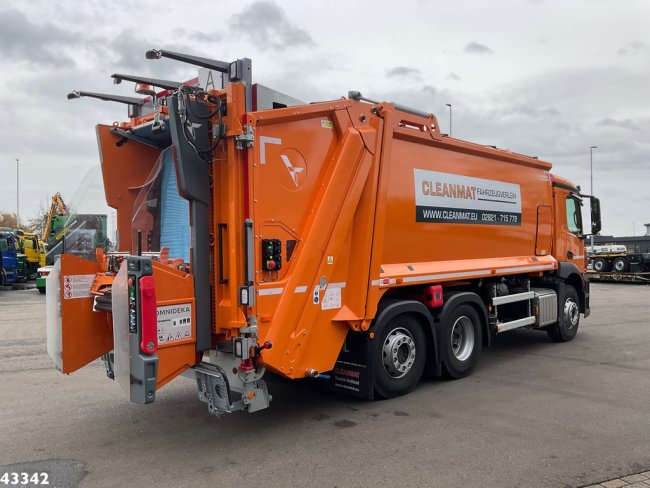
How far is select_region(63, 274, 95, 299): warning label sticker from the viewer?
5.09m

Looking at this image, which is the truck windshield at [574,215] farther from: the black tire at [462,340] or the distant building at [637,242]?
the distant building at [637,242]

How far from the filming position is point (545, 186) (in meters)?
9.23

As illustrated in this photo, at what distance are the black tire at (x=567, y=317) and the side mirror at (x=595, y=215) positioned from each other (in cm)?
143

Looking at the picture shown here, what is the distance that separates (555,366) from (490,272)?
5.42ft

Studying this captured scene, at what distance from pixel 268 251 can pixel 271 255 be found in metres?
0.04

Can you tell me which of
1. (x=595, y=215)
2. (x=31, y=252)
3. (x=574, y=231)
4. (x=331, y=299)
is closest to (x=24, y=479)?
(x=331, y=299)

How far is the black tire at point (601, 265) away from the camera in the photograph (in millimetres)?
26156

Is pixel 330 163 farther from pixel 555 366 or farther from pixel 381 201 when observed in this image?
pixel 555 366

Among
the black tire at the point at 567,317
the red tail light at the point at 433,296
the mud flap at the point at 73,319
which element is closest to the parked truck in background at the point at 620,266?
the black tire at the point at 567,317

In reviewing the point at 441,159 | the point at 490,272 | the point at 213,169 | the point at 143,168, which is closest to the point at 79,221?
the point at 143,168

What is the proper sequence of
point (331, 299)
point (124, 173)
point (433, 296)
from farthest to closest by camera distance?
point (433, 296)
point (124, 173)
point (331, 299)

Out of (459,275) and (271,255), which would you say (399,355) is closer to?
(459,275)

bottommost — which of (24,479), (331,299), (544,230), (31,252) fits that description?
(24,479)

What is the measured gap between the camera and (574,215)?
33.3 feet
